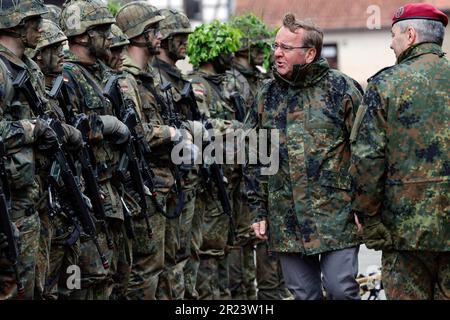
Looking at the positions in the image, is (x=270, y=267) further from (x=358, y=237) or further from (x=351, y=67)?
(x=351, y=67)

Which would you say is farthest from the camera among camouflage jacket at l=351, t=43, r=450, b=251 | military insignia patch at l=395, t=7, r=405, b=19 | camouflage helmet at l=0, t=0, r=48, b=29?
camouflage helmet at l=0, t=0, r=48, b=29

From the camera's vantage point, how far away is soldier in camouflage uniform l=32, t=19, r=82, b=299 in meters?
8.60

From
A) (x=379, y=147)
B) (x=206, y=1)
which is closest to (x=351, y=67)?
(x=206, y=1)

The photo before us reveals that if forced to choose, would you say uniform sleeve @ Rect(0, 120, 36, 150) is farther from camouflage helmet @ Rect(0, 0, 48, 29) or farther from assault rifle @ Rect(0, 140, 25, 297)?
camouflage helmet @ Rect(0, 0, 48, 29)

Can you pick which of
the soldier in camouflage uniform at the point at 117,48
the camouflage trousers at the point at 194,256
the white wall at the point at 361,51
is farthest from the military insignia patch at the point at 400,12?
the white wall at the point at 361,51

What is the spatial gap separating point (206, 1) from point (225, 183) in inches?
884

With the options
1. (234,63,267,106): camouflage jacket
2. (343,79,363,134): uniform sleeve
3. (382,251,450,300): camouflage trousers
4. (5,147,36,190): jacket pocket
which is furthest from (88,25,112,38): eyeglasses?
(234,63,267,106): camouflage jacket

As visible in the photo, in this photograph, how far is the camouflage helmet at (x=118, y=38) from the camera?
1038 centimetres

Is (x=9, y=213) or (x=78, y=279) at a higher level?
(x=9, y=213)

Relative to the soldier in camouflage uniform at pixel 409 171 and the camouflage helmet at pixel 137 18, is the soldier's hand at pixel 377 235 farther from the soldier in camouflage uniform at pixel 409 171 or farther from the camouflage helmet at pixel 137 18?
the camouflage helmet at pixel 137 18

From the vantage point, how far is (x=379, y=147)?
7.62 metres

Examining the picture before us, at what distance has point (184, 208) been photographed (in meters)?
11.2
